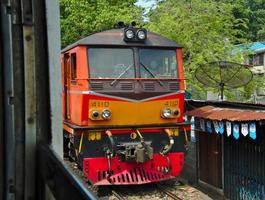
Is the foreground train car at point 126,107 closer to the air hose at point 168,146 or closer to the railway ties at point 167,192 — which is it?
the air hose at point 168,146

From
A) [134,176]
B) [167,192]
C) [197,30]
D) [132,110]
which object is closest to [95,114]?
[132,110]

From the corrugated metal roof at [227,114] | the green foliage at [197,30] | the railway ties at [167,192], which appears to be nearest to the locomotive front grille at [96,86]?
the corrugated metal roof at [227,114]

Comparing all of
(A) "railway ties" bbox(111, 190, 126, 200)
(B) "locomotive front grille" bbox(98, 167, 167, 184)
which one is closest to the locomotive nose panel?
(B) "locomotive front grille" bbox(98, 167, 167, 184)

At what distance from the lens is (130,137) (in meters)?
10.1

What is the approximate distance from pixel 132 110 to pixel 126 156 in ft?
3.06

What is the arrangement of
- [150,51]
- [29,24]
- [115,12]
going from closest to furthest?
[29,24], [150,51], [115,12]

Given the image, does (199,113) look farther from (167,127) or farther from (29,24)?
(29,24)

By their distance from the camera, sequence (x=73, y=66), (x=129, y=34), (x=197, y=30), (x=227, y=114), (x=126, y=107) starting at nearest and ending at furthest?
1. (x=227, y=114)
2. (x=126, y=107)
3. (x=129, y=34)
4. (x=73, y=66)
5. (x=197, y=30)

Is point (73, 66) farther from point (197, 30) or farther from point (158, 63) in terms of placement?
point (197, 30)

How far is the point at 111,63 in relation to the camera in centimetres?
1005

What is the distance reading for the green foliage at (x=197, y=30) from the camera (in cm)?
1573

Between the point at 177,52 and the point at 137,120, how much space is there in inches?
68.4

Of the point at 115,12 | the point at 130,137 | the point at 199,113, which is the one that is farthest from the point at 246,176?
the point at 115,12

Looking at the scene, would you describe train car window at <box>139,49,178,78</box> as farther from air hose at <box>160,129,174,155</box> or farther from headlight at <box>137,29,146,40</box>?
air hose at <box>160,129,174,155</box>
